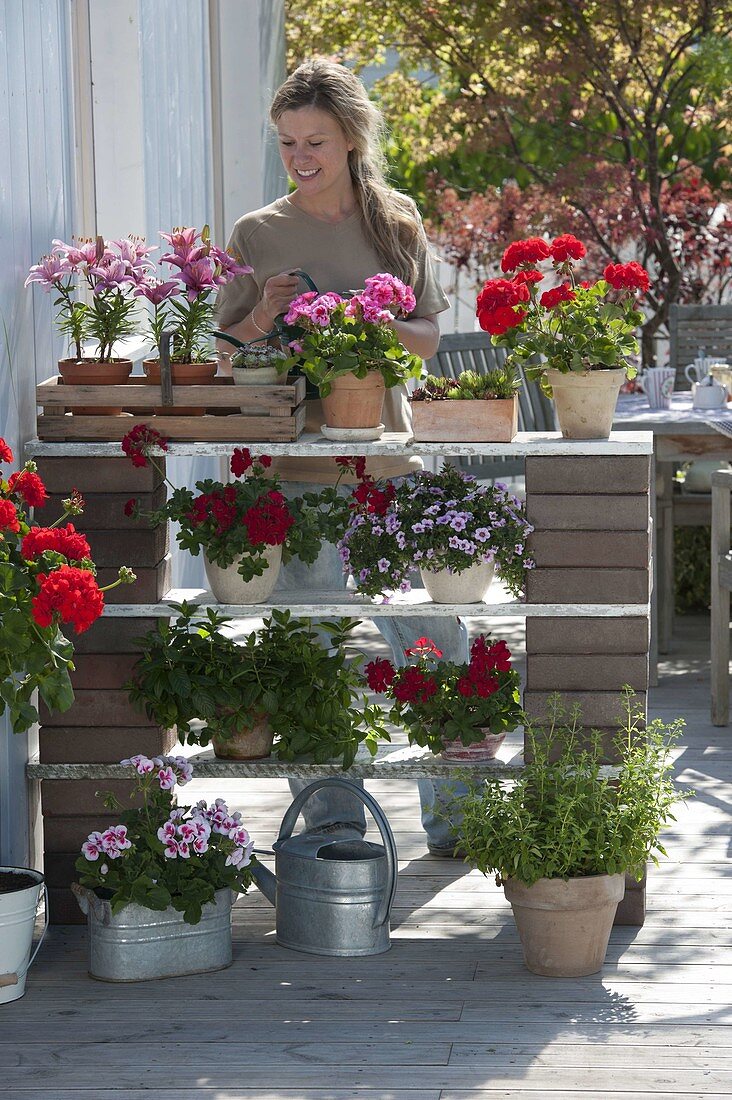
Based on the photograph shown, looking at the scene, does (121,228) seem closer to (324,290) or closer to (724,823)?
(324,290)

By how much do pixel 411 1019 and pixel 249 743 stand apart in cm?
75

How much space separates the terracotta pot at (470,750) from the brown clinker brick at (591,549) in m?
0.42

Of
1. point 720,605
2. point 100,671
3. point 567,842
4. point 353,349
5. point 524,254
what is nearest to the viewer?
point 567,842

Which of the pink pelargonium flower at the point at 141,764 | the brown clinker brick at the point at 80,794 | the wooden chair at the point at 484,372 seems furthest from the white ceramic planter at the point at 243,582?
the wooden chair at the point at 484,372

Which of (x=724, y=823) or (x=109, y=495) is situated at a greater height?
(x=109, y=495)

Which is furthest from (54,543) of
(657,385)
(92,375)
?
(657,385)

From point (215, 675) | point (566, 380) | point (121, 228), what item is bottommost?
point (215, 675)

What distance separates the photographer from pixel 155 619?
11.7 ft

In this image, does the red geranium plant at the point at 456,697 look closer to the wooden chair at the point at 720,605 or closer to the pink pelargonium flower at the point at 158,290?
the pink pelargonium flower at the point at 158,290

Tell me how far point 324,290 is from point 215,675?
36.4 inches

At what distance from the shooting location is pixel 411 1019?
3068 mm

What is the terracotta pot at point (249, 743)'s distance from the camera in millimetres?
3527

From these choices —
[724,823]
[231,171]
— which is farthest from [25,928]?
[231,171]

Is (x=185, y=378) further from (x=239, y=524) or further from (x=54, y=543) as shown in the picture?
(x=54, y=543)
